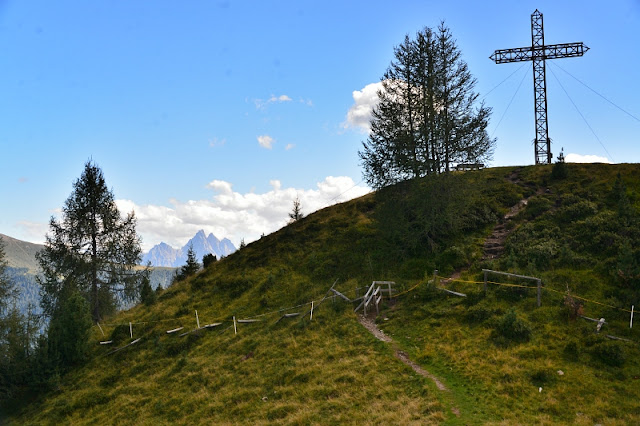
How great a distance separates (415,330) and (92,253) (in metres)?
29.4

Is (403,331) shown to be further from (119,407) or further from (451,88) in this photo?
(451,88)

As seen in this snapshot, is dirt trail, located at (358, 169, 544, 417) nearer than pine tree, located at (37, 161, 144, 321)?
Yes

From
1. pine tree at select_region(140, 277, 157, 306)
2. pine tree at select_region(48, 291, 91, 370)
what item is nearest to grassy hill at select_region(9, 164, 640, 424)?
pine tree at select_region(140, 277, 157, 306)

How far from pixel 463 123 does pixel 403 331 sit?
16.0 meters

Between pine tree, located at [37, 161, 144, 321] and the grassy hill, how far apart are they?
3.52 meters

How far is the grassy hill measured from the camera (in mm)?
12727

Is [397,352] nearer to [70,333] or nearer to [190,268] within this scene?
[70,333]

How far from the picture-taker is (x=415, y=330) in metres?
18.0

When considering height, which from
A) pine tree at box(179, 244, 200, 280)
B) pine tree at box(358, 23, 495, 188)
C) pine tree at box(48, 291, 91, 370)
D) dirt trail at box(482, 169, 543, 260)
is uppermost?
pine tree at box(358, 23, 495, 188)

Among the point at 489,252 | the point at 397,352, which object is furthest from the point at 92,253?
the point at 489,252

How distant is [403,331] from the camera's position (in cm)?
1814

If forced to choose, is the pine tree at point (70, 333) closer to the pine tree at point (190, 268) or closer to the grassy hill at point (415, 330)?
the grassy hill at point (415, 330)

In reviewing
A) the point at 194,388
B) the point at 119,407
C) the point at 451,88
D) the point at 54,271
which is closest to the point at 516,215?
the point at 451,88

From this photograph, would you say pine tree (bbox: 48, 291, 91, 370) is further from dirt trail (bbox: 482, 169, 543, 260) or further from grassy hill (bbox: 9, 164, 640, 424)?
dirt trail (bbox: 482, 169, 543, 260)
